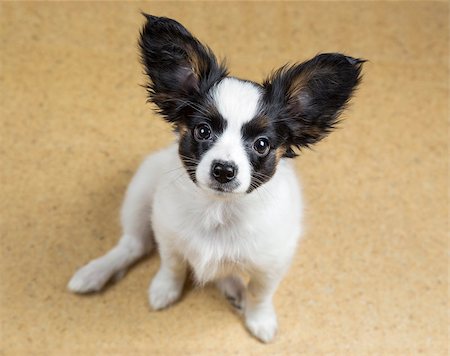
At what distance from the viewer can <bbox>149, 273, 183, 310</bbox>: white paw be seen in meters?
2.50

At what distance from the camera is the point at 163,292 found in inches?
98.4

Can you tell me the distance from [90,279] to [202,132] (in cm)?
106

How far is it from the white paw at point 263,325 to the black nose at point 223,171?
0.90 metres

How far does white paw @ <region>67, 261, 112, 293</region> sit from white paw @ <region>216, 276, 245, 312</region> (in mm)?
496

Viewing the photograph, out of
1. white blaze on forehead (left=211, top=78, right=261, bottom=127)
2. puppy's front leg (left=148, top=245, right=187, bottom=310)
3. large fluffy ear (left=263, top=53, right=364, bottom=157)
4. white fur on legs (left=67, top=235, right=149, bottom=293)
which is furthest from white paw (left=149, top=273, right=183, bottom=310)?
white blaze on forehead (left=211, top=78, right=261, bottom=127)

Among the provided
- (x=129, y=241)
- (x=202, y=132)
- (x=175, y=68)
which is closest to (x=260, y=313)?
(x=129, y=241)

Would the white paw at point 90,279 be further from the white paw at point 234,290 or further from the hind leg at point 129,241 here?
the white paw at point 234,290

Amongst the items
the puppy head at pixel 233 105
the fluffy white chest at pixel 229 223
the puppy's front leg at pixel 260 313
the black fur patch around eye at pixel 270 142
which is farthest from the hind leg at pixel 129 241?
the black fur patch around eye at pixel 270 142

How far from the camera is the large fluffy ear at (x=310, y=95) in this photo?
1.74 m

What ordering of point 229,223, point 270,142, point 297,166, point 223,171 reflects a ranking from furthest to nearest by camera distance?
point 297,166 → point 229,223 → point 270,142 → point 223,171

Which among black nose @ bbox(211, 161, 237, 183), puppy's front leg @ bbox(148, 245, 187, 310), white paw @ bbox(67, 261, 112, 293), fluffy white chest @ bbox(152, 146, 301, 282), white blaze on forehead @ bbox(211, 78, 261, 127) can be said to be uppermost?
white blaze on forehead @ bbox(211, 78, 261, 127)

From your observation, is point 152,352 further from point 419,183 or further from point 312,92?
point 419,183

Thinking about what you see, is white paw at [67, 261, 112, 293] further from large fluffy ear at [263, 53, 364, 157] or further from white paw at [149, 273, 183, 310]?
large fluffy ear at [263, 53, 364, 157]

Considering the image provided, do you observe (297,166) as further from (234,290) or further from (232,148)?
(232,148)
